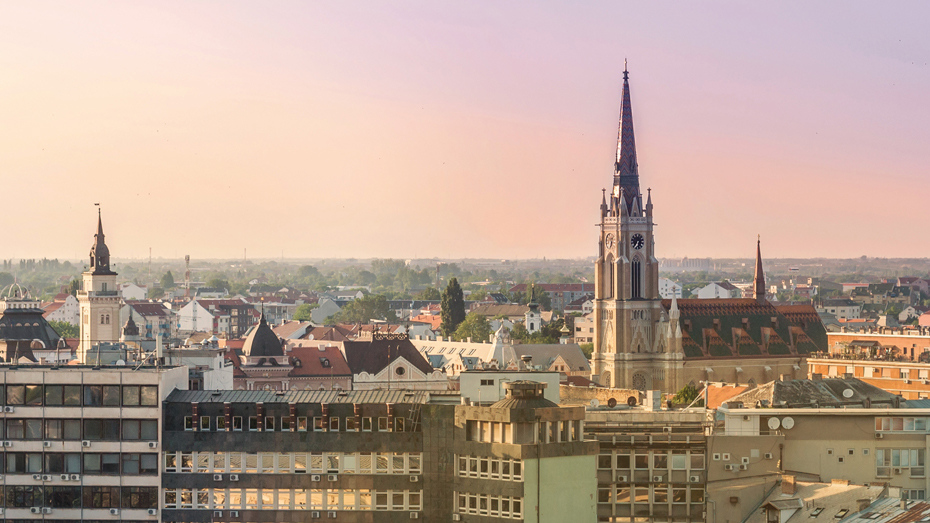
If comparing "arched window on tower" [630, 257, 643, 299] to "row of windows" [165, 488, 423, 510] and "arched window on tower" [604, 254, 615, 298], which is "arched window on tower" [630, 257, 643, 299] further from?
"row of windows" [165, 488, 423, 510]

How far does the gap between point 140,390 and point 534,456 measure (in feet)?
51.1

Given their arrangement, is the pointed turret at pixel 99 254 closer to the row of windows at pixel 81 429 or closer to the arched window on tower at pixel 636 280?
the arched window on tower at pixel 636 280

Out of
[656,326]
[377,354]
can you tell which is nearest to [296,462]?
[377,354]

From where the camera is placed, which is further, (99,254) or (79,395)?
(99,254)

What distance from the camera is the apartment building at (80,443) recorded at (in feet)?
203

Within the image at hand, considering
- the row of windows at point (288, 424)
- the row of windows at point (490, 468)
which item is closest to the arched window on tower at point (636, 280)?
the row of windows at point (288, 424)

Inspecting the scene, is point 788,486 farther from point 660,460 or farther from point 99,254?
point 99,254

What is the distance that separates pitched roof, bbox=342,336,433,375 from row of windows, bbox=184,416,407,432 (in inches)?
2856

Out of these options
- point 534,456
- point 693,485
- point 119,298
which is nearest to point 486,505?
point 534,456

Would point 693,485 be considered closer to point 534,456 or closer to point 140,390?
point 534,456

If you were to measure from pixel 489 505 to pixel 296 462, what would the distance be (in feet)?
25.6

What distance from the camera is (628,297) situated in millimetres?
154500

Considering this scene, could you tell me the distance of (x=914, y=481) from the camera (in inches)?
2680

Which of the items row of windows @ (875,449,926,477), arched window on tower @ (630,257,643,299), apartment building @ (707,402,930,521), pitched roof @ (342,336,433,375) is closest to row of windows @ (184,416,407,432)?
apartment building @ (707,402,930,521)
